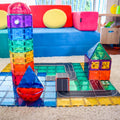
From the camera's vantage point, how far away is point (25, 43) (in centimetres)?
126

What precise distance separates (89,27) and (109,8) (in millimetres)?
1532

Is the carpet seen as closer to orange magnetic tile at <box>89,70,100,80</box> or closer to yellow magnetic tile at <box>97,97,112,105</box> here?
yellow magnetic tile at <box>97,97,112,105</box>

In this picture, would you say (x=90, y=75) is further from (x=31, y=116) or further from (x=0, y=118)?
(x=0, y=118)

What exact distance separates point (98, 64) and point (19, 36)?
75cm

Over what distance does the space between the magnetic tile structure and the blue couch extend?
1.86 feet

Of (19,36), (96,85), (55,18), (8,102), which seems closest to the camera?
(8,102)

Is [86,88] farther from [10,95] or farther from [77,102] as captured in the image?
[10,95]

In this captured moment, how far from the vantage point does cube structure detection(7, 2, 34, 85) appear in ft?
3.86

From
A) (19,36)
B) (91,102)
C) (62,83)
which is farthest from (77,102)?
(19,36)

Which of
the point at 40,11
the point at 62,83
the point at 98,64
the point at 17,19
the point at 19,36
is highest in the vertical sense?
the point at 40,11

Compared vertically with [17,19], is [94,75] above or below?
below

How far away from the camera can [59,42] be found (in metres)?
2.15

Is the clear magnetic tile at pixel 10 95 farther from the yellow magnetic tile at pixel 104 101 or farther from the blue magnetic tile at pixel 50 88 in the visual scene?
the yellow magnetic tile at pixel 104 101

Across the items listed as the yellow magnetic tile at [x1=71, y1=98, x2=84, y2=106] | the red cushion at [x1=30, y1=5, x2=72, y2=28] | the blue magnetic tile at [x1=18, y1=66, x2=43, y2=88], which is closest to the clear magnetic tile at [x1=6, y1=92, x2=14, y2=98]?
the blue magnetic tile at [x1=18, y1=66, x2=43, y2=88]
